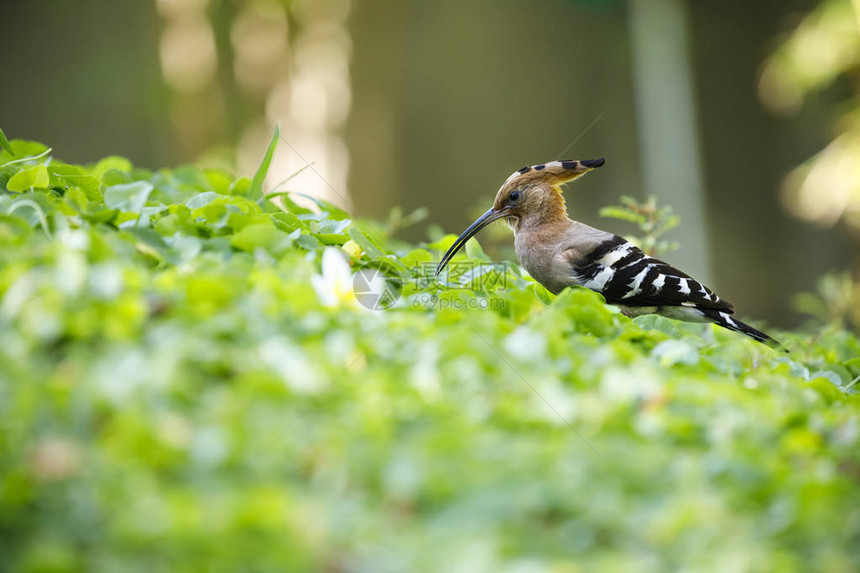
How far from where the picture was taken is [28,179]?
7.55ft

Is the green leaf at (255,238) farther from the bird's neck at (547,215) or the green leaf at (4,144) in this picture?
the bird's neck at (547,215)

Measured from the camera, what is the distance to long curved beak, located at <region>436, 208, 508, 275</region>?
9.77 feet

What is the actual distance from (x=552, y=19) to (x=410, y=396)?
1098cm

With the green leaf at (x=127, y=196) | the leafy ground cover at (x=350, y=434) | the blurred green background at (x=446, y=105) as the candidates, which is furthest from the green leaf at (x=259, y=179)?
the blurred green background at (x=446, y=105)

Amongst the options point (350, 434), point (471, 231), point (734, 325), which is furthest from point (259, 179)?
point (734, 325)

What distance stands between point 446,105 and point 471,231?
8.42 meters

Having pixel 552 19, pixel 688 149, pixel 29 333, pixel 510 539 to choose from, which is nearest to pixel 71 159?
pixel 552 19

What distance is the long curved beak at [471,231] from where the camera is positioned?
117 inches

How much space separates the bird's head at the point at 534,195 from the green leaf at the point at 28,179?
188 cm

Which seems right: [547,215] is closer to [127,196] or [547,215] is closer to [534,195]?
[534,195]

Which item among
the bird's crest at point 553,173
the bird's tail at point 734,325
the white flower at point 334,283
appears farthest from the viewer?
the bird's crest at point 553,173

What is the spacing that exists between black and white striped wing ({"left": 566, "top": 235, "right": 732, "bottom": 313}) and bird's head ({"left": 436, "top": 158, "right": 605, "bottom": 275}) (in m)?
0.49

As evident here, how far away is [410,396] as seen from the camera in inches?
61.7

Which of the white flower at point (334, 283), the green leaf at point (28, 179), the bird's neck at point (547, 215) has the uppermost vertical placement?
the green leaf at point (28, 179)
